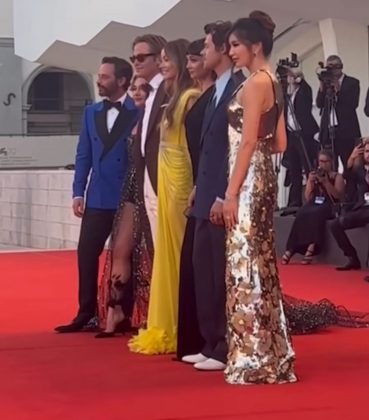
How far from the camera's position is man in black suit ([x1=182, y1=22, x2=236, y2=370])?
5.41 metres

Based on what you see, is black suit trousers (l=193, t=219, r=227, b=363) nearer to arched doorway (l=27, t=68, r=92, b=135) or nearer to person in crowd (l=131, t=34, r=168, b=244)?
person in crowd (l=131, t=34, r=168, b=244)

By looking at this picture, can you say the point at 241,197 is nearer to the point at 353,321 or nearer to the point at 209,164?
the point at 209,164

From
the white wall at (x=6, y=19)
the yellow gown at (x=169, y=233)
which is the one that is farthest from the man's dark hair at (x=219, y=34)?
the white wall at (x=6, y=19)

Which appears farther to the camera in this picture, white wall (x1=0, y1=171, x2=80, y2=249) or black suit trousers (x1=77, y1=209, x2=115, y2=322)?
white wall (x1=0, y1=171, x2=80, y2=249)

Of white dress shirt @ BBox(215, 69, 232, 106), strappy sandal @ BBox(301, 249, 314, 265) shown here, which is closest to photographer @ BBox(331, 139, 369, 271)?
strappy sandal @ BBox(301, 249, 314, 265)

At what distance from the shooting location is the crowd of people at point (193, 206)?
Result: 5.18 metres

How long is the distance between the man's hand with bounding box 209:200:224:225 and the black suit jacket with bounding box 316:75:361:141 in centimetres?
688

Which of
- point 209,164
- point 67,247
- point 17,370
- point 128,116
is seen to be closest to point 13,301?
point 128,116

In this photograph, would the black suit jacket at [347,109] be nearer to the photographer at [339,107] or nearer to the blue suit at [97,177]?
the photographer at [339,107]

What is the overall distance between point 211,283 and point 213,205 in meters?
0.42

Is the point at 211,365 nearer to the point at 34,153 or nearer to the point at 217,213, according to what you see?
the point at 217,213

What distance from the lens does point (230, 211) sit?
515 cm

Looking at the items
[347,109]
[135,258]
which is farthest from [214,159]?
[347,109]

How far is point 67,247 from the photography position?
1559cm
